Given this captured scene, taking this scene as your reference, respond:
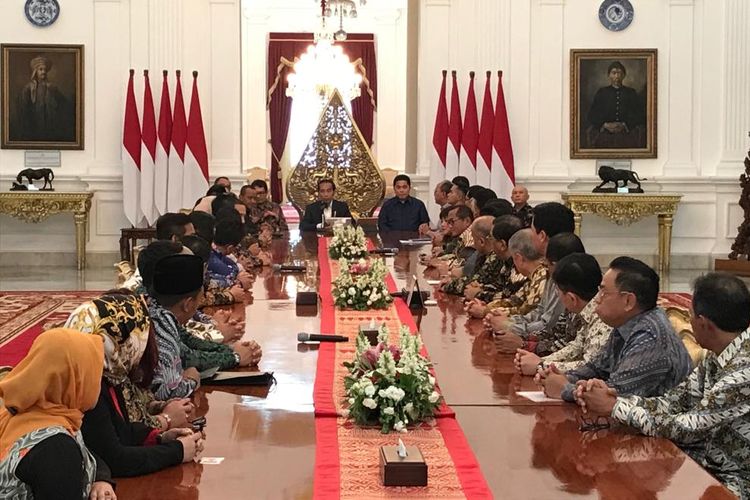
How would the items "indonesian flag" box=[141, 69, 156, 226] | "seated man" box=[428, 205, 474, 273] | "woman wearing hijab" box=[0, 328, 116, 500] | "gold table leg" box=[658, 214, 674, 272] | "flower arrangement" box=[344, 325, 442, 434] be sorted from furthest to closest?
"indonesian flag" box=[141, 69, 156, 226]
"gold table leg" box=[658, 214, 674, 272]
"seated man" box=[428, 205, 474, 273]
"flower arrangement" box=[344, 325, 442, 434]
"woman wearing hijab" box=[0, 328, 116, 500]

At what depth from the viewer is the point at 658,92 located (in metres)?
14.3

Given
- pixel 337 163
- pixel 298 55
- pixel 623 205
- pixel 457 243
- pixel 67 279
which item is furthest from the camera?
pixel 298 55

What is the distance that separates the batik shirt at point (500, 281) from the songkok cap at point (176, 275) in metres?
2.90

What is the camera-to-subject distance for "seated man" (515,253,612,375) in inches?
173

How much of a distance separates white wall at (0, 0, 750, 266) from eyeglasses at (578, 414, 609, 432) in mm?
10865

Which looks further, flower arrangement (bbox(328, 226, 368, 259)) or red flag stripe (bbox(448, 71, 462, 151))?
red flag stripe (bbox(448, 71, 462, 151))

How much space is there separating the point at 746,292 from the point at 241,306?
3.42 metres

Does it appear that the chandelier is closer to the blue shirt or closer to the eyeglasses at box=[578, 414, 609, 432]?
the blue shirt

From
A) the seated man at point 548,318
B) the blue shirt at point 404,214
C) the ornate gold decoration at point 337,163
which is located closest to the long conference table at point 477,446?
the seated man at point 548,318

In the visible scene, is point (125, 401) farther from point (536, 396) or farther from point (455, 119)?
point (455, 119)

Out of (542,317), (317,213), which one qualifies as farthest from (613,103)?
(542,317)

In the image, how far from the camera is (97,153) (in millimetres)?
14219

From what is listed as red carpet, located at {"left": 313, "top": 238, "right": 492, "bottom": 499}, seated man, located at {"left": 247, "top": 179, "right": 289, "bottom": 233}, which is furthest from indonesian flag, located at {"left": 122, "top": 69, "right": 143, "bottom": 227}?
red carpet, located at {"left": 313, "top": 238, "right": 492, "bottom": 499}

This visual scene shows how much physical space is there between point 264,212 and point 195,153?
2566mm
